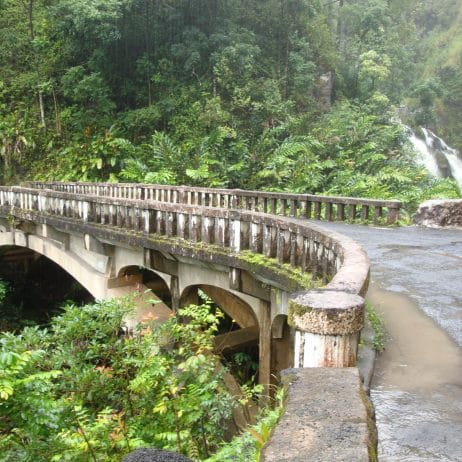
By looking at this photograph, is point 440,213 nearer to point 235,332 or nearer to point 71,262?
point 235,332

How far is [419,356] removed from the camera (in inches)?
161

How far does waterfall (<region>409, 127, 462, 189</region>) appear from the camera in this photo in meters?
30.6

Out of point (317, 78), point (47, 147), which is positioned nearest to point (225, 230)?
point (47, 147)

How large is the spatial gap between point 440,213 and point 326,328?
924 centimetres

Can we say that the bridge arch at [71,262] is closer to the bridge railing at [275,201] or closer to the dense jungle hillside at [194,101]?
the bridge railing at [275,201]

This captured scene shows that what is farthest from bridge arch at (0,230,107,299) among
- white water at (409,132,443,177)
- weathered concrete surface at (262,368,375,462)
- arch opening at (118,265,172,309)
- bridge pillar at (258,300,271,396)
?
white water at (409,132,443,177)

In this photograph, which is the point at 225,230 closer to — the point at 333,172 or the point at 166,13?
the point at 333,172

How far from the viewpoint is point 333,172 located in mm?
19172

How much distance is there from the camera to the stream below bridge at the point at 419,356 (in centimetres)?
288

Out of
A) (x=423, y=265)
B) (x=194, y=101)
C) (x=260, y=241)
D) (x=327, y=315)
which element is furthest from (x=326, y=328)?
(x=194, y=101)

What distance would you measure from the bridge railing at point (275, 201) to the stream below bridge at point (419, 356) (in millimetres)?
3211

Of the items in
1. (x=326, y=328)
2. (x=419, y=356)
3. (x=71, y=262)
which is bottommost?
(x=71, y=262)

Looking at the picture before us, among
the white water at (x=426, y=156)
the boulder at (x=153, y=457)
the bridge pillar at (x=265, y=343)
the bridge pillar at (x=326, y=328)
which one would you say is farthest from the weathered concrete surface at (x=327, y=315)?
the white water at (x=426, y=156)

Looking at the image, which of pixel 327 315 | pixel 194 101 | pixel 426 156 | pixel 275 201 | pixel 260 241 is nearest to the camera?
pixel 327 315
